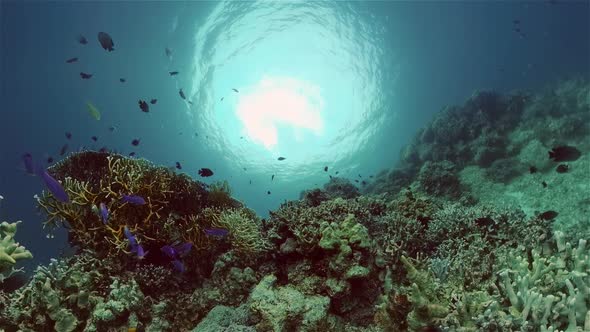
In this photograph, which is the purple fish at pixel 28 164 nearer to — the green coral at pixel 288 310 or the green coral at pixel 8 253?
the green coral at pixel 8 253

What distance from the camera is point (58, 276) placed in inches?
198

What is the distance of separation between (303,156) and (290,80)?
79.9ft

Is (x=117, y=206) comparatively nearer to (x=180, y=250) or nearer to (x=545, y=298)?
(x=180, y=250)

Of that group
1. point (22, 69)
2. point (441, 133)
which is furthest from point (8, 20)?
point (441, 133)

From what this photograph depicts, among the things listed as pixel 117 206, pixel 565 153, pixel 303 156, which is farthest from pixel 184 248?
pixel 303 156

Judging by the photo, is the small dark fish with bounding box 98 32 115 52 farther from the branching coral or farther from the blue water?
the blue water

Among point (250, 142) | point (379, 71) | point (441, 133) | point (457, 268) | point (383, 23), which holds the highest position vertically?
point (250, 142)

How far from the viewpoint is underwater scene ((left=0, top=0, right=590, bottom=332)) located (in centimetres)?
459

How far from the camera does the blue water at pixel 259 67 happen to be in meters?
30.8

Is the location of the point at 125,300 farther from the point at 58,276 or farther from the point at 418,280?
the point at 418,280

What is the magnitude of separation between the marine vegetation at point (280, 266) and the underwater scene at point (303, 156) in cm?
3

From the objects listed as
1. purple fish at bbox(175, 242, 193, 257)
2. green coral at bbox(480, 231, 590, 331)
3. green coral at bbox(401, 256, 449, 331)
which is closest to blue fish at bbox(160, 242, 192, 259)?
purple fish at bbox(175, 242, 193, 257)

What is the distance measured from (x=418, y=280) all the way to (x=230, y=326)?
2.59 m

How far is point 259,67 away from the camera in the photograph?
41000 millimetres
